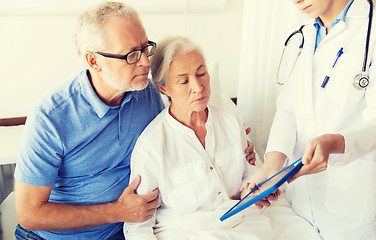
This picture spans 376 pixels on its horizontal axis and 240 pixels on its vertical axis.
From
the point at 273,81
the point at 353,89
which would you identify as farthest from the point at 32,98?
the point at 353,89


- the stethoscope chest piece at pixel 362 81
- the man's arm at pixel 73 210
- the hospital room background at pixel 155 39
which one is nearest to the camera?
the stethoscope chest piece at pixel 362 81

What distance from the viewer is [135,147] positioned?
61.1 inches

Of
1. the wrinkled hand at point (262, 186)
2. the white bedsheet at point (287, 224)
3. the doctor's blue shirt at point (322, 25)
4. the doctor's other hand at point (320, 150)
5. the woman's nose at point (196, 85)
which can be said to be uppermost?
the doctor's blue shirt at point (322, 25)

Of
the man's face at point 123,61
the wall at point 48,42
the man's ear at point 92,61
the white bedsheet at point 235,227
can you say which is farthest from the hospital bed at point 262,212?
the man's ear at point 92,61

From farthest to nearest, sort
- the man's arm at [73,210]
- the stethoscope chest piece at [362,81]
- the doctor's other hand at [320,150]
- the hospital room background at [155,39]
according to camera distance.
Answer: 1. the hospital room background at [155,39]
2. the man's arm at [73,210]
3. the stethoscope chest piece at [362,81]
4. the doctor's other hand at [320,150]

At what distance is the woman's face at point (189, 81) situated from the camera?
1.52 metres

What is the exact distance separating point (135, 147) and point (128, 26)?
1.63ft

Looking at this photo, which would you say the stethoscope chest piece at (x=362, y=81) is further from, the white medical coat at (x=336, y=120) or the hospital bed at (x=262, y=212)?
the hospital bed at (x=262, y=212)

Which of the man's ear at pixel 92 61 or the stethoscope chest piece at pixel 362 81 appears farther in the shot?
the man's ear at pixel 92 61

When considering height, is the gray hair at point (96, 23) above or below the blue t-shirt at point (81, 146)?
above

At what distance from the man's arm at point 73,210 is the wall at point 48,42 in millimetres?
892

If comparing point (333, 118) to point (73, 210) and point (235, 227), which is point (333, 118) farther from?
point (73, 210)

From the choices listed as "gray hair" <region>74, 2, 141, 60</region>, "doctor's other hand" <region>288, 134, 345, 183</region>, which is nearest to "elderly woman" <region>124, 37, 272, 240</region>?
"gray hair" <region>74, 2, 141, 60</region>

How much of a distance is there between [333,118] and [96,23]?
1.00 metres
